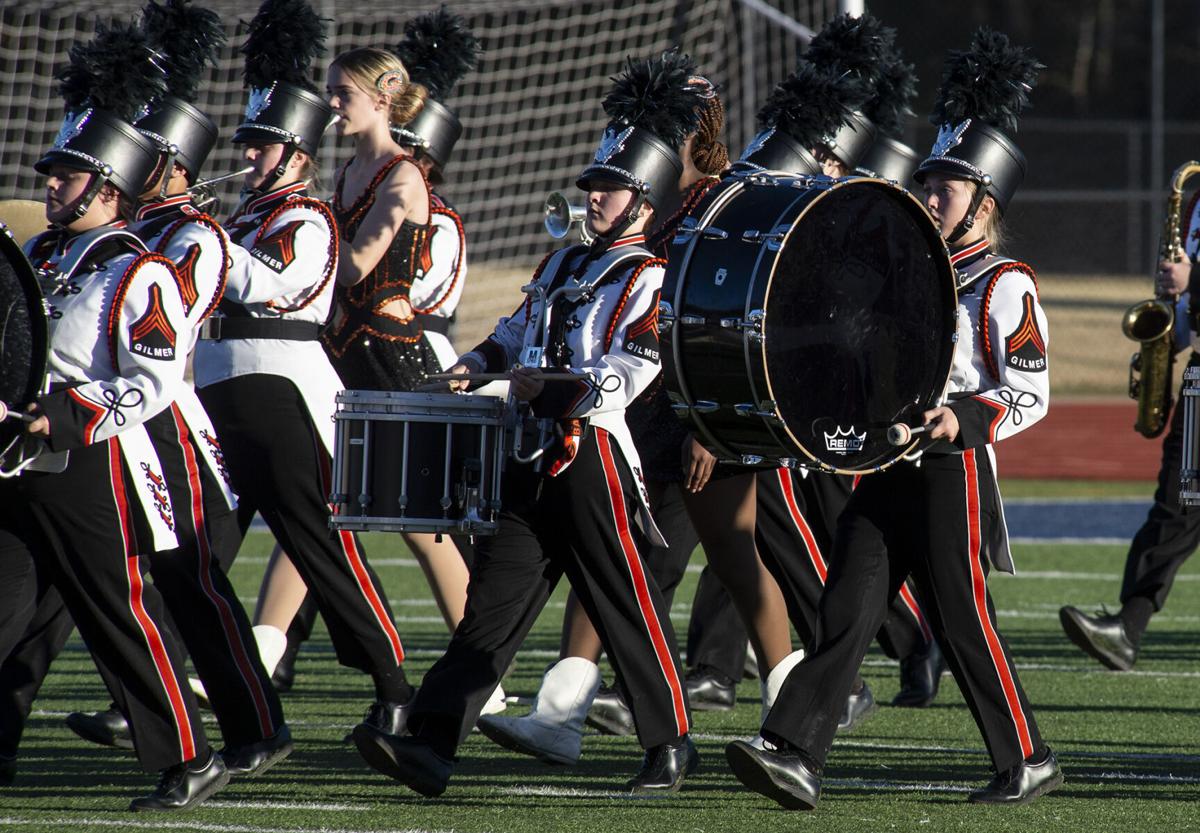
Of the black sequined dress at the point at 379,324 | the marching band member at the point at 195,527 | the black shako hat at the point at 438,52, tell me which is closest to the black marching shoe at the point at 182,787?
the marching band member at the point at 195,527

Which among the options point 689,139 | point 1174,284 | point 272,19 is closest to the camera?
point 689,139

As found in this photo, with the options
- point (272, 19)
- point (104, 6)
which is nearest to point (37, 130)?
point (104, 6)

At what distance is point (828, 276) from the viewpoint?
419 centimetres

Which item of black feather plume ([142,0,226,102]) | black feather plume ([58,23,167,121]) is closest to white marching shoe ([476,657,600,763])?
black feather plume ([58,23,167,121])

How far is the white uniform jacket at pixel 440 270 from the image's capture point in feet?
19.5

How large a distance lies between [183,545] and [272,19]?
1.76m

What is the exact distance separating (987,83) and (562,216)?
3.46 ft

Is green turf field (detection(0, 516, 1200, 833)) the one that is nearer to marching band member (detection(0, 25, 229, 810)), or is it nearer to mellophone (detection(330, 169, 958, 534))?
marching band member (detection(0, 25, 229, 810))

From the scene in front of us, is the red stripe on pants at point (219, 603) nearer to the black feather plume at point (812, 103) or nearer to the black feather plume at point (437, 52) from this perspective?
the black feather plume at point (812, 103)

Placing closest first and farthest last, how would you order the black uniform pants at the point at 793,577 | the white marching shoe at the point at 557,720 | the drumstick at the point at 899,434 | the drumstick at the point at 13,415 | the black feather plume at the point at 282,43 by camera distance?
1. the drumstick at the point at 13,415
2. the drumstick at the point at 899,434
3. the white marching shoe at the point at 557,720
4. the black uniform pants at the point at 793,577
5. the black feather plume at the point at 282,43

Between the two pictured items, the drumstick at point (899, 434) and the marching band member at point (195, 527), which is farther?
the marching band member at point (195, 527)

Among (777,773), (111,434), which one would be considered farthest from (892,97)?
(111,434)

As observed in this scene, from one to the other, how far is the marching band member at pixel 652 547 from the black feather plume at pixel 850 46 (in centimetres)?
45

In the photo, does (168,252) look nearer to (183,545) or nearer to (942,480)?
(183,545)
